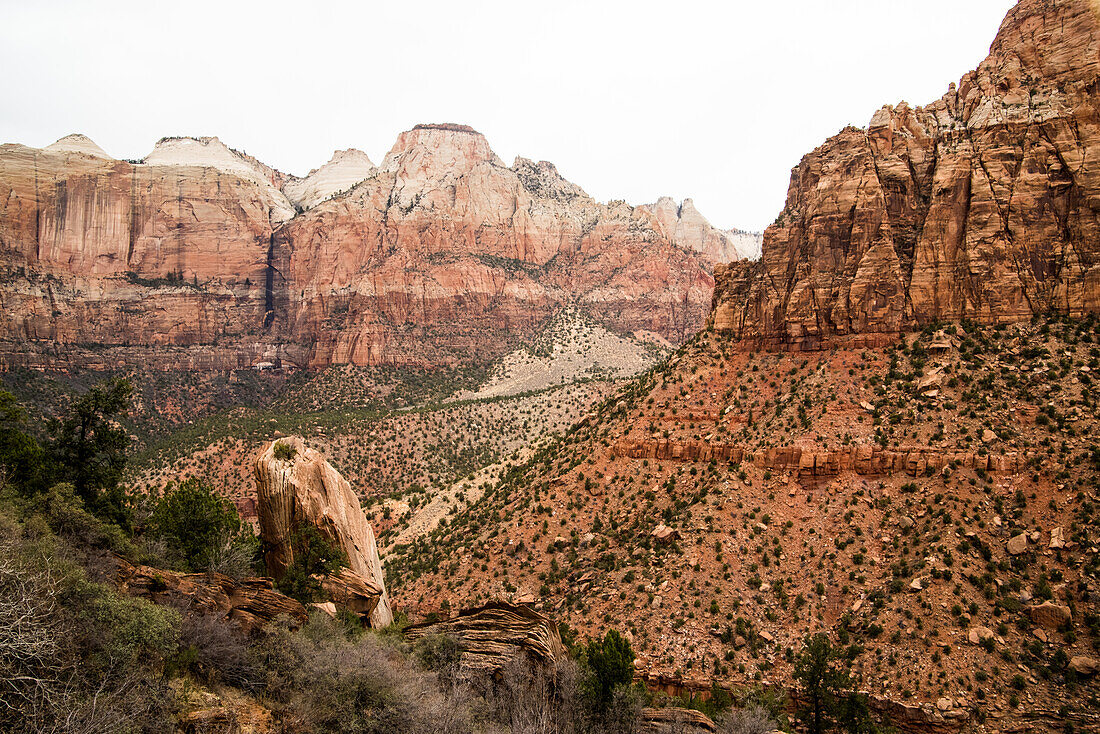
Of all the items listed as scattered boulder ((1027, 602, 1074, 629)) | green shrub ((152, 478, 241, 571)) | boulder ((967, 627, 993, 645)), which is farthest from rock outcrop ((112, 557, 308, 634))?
scattered boulder ((1027, 602, 1074, 629))

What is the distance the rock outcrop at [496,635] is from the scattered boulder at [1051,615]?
18319 millimetres

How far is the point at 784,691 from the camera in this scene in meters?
23.5

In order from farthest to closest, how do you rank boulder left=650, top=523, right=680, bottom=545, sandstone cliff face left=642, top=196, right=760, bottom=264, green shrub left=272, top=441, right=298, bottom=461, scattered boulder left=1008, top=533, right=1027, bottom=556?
sandstone cliff face left=642, top=196, right=760, bottom=264
boulder left=650, top=523, right=680, bottom=545
scattered boulder left=1008, top=533, right=1027, bottom=556
green shrub left=272, top=441, right=298, bottom=461

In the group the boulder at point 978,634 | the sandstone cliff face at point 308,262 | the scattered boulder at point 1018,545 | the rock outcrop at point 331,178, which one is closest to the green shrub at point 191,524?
the boulder at point 978,634

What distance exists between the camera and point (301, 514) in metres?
22.6

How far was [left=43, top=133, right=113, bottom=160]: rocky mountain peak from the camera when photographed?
11794 centimetres

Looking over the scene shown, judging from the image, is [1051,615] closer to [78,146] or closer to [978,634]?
[978,634]

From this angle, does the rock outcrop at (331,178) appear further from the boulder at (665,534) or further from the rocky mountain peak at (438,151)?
the boulder at (665,534)

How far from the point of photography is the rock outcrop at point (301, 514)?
2244 centimetres

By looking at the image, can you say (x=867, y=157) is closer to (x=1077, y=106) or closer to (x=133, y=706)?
(x=1077, y=106)

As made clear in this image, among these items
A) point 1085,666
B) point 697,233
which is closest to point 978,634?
point 1085,666

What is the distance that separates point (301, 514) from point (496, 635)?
9.08m

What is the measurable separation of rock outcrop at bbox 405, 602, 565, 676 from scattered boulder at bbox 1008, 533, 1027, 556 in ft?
63.8

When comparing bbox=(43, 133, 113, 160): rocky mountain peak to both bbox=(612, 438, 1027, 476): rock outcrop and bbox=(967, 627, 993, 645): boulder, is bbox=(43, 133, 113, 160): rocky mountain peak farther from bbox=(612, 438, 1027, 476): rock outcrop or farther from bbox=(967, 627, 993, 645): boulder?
bbox=(967, 627, 993, 645): boulder
